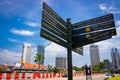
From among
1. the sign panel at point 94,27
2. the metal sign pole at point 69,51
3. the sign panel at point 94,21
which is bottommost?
the metal sign pole at point 69,51

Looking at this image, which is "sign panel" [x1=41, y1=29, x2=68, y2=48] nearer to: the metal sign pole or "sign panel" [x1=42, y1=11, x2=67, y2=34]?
the metal sign pole

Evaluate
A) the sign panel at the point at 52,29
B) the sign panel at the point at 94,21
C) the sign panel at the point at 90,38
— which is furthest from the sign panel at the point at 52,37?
the sign panel at the point at 94,21

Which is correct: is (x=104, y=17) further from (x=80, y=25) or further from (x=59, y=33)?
(x=59, y=33)

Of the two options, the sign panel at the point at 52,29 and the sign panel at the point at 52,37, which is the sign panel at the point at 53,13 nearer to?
the sign panel at the point at 52,29

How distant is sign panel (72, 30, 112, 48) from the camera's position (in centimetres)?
677

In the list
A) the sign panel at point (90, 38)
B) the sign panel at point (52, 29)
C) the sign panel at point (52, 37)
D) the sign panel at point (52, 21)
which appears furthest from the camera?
the sign panel at point (90, 38)

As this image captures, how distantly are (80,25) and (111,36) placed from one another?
75.4 inches

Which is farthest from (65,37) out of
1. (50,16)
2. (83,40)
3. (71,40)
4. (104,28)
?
(104,28)

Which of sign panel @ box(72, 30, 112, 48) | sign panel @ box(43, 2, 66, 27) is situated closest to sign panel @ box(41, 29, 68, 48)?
sign panel @ box(72, 30, 112, 48)

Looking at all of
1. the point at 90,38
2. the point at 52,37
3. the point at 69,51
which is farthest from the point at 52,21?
the point at 90,38

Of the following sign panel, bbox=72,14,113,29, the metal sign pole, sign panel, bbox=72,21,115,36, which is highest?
sign panel, bbox=72,14,113,29

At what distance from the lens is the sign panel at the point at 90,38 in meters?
6.77

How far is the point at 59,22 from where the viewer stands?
7.09 meters

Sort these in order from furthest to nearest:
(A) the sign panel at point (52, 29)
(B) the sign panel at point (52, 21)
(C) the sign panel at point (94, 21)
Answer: (C) the sign panel at point (94, 21), (B) the sign panel at point (52, 21), (A) the sign panel at point (52, 29)
